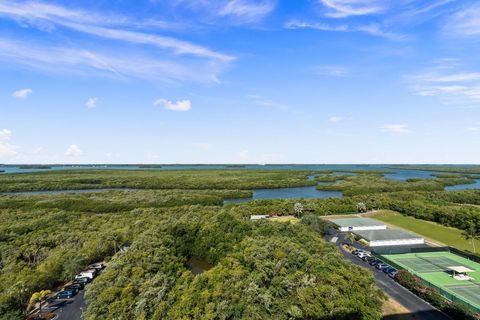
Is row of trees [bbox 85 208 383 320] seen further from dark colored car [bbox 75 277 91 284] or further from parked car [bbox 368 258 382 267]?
parked car [bbox 368 258 382 267]

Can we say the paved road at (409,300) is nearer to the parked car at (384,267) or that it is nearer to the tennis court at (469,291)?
the parked car at (384,267)

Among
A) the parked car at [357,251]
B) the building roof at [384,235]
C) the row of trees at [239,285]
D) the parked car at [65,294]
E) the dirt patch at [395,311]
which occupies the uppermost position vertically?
the row of trees at [239,285]

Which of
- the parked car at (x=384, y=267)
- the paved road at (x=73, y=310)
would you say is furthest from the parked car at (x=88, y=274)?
the parked car at (x=384, y=267)

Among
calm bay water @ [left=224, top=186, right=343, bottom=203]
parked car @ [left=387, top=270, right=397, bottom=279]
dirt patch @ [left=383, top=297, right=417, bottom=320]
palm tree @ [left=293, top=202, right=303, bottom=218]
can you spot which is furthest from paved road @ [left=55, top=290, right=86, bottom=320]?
calm bay water @ [left=224, top=186, right=343, bottom=203]

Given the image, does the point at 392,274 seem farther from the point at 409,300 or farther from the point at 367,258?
the point at 409,300

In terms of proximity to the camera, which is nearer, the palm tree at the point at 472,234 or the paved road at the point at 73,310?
the paved road at the point at 73,310

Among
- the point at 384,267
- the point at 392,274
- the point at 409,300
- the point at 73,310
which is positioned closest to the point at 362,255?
the point at 384,267
